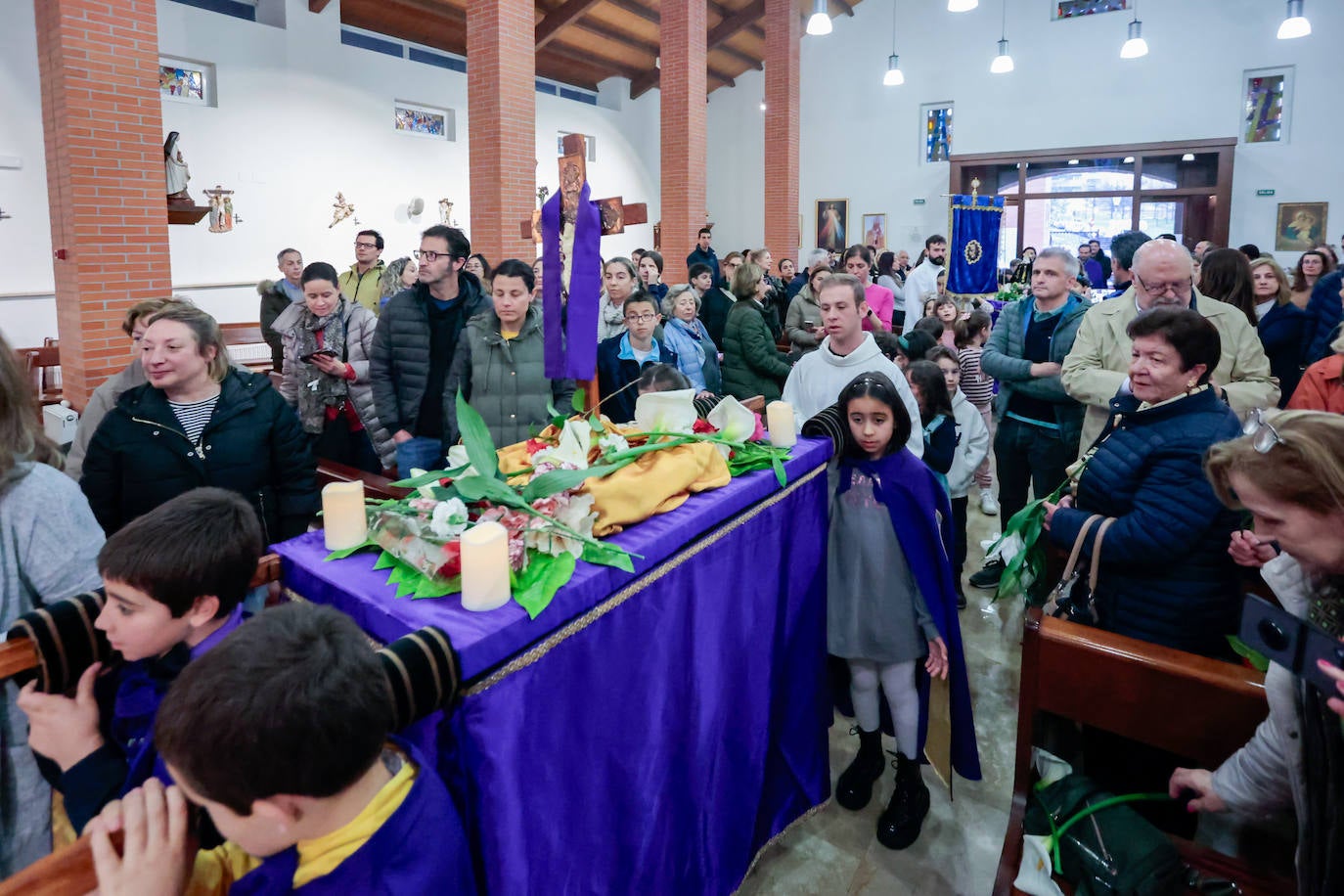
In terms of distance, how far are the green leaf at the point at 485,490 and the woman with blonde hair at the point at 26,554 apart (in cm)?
68

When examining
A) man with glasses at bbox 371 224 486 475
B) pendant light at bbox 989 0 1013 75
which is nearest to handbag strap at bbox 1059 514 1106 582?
man with glasses at bbox 371 224 486 475

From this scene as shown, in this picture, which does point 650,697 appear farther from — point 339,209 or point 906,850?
point 339,209

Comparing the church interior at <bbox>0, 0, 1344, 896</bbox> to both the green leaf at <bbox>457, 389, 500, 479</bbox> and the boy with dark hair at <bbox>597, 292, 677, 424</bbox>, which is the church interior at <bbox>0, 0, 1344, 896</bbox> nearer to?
the boy with dark hair at <bbox>597, 292, 677, 424</bbox>

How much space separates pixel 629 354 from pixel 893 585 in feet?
6.92

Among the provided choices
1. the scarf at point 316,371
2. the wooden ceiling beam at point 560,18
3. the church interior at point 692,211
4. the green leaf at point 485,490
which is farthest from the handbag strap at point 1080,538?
the wooden ceiling beam at point 560,18

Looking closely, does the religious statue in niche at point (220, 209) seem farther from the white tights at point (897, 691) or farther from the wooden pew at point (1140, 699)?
the wooden pew at point (1140, 699)

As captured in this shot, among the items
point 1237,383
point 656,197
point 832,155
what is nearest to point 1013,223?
point 832,155

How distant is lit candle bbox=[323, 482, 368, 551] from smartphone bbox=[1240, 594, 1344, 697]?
4.60 ft

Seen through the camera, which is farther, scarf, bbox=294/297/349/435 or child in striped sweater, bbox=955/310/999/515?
child in striped sweater, bbox=955/310/999/515

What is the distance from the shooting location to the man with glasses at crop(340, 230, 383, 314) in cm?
540

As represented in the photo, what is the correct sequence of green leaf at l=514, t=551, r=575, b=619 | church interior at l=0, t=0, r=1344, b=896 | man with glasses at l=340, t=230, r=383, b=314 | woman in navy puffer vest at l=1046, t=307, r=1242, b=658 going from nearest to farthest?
green leaf at l=514, t=551, r=575, b=619, church interior at l=0, t=0, r=1344, b=896, woman in navy puffer vest at l=1046, t=307, r=1242, b=658, man with glasses at l=340, t=230, r=383, b=314

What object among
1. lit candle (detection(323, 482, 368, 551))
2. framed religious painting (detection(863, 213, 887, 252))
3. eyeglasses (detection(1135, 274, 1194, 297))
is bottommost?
lit candle (detection(323, 482, 368, 551))

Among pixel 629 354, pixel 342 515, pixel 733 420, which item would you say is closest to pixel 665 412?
pixel 733 420

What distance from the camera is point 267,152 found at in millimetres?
10250
